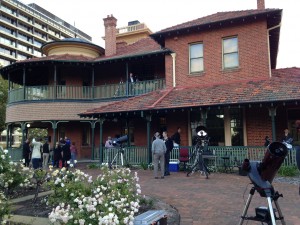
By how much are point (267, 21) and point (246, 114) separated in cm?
483

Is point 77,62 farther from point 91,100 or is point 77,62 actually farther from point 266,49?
point 266,49

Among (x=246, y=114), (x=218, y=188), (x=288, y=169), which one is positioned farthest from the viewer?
(x=246, y=114)

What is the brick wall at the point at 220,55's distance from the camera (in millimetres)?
14469

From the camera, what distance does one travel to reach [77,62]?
A: 750 inches

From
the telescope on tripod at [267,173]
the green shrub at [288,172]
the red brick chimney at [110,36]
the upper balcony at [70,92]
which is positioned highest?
the red brick chimney at [110,36]

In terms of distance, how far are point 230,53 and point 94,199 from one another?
13.2m

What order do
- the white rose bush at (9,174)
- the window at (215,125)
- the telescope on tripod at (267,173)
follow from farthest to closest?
1. the window at (215,125)
2. the white rose bush at (9,174)
3. the telescope on tripod at (267,173)

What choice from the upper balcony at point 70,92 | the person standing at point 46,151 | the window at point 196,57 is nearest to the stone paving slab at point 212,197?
the person standing at point 46,151

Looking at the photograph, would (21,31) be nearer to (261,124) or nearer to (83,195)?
(261,124)

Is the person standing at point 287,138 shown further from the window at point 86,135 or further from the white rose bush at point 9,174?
the window at point 86,135

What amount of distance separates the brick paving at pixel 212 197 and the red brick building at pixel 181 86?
365cm

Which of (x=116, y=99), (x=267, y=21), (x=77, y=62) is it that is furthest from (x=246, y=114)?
(x=77, y=62)

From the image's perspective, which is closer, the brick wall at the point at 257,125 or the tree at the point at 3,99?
the brick wall at the point at 257,125

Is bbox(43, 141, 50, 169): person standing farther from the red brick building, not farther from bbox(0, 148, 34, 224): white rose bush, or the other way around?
bbox(0, 148, 34, 224): white rose bush
